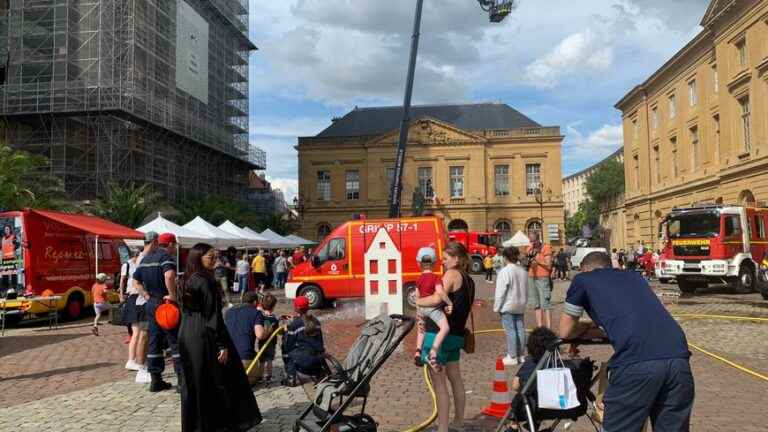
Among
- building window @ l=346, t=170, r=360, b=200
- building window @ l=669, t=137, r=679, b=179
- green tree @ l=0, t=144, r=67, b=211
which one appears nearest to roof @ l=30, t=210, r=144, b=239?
green tree @ l=0, t=144, r=67, b=211

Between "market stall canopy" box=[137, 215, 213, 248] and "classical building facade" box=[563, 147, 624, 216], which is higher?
"classical building facade" box=[563, 147, 624, 216]

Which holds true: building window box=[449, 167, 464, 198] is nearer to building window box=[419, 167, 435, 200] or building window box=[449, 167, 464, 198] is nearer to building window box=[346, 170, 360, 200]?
building window box=[419, 167, 435, 200]

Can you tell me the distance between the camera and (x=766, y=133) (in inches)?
1164

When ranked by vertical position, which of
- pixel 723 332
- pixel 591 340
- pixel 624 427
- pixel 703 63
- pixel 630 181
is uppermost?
pixel 703 63

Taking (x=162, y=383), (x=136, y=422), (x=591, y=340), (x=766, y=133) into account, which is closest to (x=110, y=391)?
→ (x=162, y=383)

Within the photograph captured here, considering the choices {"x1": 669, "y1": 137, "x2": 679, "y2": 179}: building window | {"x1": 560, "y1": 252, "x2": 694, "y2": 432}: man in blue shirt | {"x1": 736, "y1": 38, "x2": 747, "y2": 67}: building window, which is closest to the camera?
{"x1": 560, "y1": 252, "x2": 694, "y2": 432}: man in blue shirt

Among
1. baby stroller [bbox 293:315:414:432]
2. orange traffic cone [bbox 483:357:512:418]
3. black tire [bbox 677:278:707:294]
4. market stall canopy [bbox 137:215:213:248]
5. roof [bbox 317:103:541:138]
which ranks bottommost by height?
black tire [bbox 677:278:707:294]

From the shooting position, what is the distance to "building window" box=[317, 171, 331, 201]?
65250 mm

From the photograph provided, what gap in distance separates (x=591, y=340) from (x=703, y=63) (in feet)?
133

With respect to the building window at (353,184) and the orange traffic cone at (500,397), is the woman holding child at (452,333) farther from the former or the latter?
the building window at (353,184)

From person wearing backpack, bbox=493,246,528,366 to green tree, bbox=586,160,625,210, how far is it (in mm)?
90104

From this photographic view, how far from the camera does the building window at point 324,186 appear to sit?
6525 centimetres

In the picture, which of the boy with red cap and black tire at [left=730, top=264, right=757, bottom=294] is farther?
black tire at [left=730, top=264, right=757, bottom=294]

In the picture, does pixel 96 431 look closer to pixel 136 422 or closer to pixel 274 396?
pixel 136 422
